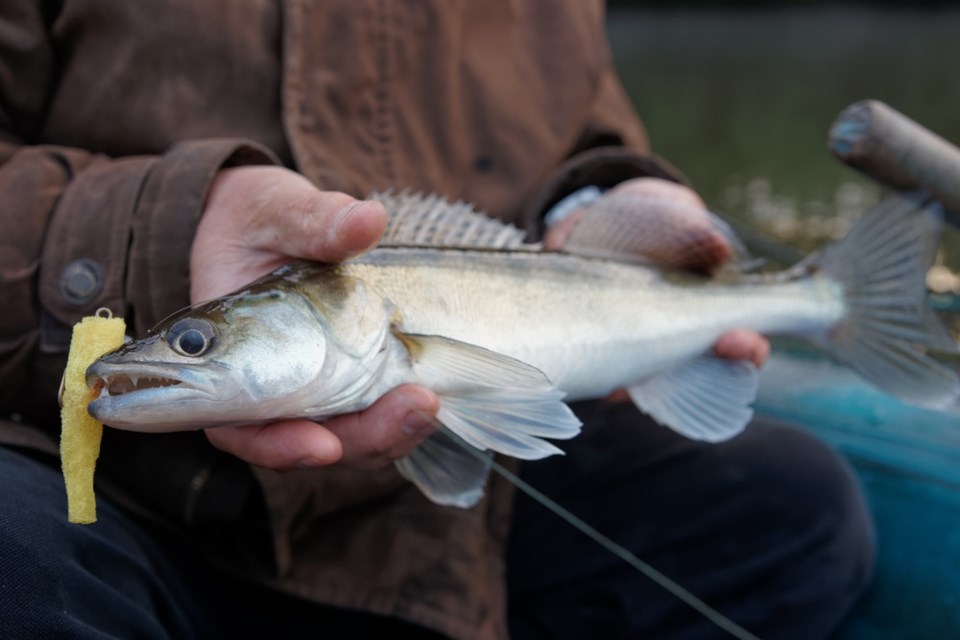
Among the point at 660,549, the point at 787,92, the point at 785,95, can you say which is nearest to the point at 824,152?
the point at 785,95

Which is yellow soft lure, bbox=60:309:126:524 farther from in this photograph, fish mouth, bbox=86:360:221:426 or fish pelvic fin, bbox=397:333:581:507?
fish pelvic fin, bbox=397:333:581:507

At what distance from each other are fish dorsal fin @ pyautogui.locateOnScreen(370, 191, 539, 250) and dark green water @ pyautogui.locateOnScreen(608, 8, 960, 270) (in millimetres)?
4884

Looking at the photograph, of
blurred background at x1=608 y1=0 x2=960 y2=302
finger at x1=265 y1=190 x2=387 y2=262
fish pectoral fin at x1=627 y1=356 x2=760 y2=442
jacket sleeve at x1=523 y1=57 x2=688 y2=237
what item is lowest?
blurred background at x1=608 y1=0 x2=960 y2=302

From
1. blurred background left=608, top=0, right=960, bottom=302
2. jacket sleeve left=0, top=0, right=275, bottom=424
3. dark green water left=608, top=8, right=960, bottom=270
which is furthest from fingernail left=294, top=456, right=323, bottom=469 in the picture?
dark green water left=608, top=8, right=960, bottom=270

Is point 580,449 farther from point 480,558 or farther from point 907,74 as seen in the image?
point 907,74

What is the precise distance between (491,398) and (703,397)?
2.28ft

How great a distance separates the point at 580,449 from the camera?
234 cm

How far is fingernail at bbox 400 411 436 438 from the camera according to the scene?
1.47 meters

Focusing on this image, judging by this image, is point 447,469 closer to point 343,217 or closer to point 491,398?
point 491,398

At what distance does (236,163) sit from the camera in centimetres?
178

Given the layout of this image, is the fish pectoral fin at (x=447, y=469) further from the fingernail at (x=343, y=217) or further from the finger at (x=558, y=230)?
the finger at (x=558, y=230)

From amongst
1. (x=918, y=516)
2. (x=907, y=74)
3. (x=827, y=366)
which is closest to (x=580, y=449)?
(x=918, y=516)

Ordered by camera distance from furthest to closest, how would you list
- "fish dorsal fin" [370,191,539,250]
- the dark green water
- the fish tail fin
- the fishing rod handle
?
1. the dark green water
2. the fish tail fin
3. the fishing rod handle
4. "fish dorsal fin" [370,191,539,250]

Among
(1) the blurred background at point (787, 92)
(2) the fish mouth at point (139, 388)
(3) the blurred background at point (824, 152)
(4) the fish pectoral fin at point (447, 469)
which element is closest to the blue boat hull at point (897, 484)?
(3) the blurred background at point (824, 152)
